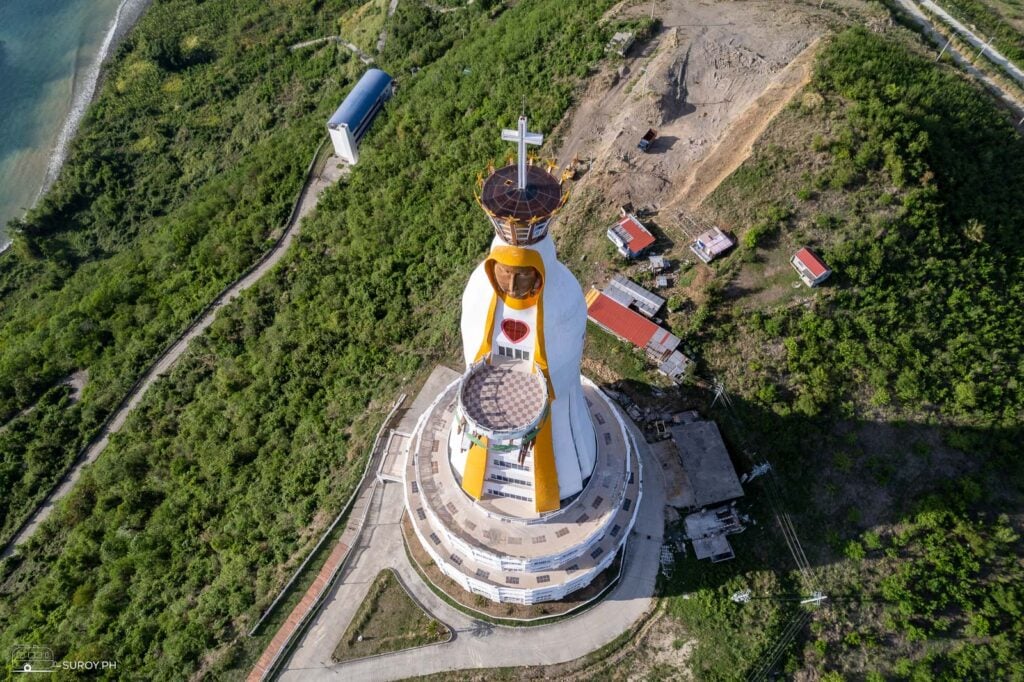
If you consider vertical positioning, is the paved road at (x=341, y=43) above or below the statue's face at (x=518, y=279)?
below

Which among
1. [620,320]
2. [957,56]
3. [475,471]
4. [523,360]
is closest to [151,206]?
[620,320]

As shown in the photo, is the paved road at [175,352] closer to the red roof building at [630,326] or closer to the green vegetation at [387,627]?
the green vegetation at [387,627]

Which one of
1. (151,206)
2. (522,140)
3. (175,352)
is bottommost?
(151,206)

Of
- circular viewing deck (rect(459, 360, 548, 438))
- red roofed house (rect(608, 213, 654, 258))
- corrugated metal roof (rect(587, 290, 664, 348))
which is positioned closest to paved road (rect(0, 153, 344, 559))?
red roofed house (rect(608, 213, 654, 258))

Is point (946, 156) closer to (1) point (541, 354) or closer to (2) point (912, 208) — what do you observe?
(2) point (912, 208)

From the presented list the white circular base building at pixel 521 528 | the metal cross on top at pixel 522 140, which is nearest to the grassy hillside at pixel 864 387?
the white circular base building at pixel 521 528

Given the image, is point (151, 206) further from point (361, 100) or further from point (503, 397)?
point (503, 397)
